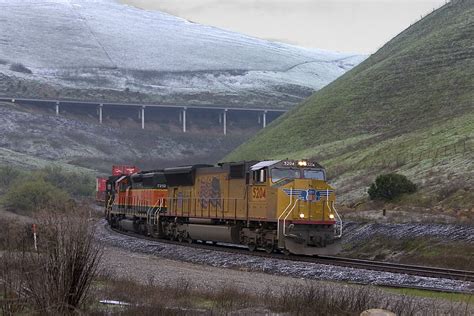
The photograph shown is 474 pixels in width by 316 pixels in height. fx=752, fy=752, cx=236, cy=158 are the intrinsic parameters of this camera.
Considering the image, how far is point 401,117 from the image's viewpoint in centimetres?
6706

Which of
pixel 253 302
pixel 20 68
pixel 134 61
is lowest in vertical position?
pixel 253 302

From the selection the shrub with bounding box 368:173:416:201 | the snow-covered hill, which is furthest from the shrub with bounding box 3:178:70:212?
the snow-covered hill

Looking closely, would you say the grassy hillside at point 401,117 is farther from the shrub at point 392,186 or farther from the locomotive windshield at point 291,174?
the locomotive windshield at point 291,174

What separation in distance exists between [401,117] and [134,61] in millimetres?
111546

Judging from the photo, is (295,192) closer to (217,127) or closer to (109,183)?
(109,183)

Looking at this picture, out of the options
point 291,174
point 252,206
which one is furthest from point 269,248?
point 291,174

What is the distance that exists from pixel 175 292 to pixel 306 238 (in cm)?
1156

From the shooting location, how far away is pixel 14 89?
132250 mm

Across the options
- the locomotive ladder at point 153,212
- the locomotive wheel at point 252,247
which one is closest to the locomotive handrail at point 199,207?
the locomotive ladder at point 153,212

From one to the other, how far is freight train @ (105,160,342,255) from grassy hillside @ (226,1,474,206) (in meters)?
11.3

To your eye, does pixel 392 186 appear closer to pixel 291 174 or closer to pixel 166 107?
pixel 291 174

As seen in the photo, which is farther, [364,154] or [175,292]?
[364,154]

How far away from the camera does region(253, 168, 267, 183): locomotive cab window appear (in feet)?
Answer: 97.0

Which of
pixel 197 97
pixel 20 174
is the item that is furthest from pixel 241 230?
pixel 197 97
